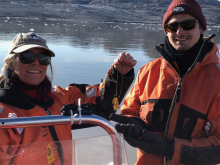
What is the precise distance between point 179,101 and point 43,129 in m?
0.91

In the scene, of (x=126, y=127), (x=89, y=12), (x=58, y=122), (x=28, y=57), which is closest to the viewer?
(x=58, y=122)

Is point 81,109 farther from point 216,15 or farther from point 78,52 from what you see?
point 216,15

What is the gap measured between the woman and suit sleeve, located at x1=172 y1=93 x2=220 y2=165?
651 mm

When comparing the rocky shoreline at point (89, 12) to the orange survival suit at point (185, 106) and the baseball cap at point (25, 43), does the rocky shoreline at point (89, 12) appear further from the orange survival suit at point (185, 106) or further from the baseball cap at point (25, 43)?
the orange survival suit at point (185, 106)

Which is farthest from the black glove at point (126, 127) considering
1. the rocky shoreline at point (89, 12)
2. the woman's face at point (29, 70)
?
the rocky shoreline at point (89, 12)

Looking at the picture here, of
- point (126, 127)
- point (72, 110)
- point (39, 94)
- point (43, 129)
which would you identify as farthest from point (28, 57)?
point (126, 127)

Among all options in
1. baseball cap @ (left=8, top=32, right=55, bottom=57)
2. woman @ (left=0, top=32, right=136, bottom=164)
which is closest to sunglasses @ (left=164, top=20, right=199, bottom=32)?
woman @ (left=0, top=32, right=136, bottom=164)

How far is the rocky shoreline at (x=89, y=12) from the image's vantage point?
44938 millimetres

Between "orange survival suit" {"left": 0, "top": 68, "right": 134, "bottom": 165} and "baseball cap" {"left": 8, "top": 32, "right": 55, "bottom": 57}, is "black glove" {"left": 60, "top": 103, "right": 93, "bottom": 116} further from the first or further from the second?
"baseball cap" {"left": 8, "top": 32, "right": 55, "bottom": 57}

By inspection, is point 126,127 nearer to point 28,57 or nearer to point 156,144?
point 156,144

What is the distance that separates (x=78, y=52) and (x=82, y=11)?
4210cm

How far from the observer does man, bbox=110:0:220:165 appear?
6.50 ft

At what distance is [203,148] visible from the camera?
77.6 inches

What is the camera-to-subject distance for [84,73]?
7.73 meters
